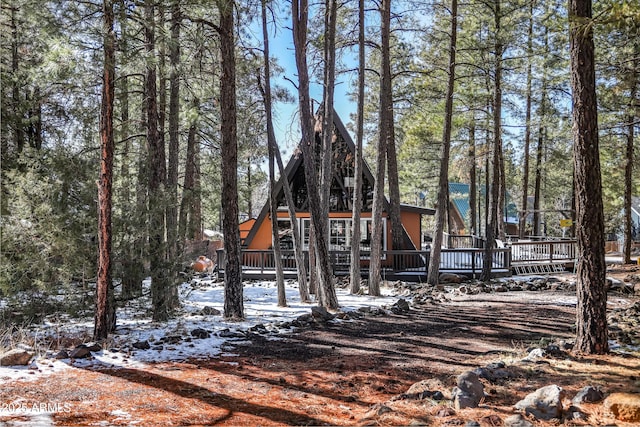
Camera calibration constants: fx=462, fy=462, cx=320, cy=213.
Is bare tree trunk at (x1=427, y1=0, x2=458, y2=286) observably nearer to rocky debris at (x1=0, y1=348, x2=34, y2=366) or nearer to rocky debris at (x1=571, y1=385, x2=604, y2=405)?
rocky debris at (x1=571, y1=385, x2=604, y2=405)

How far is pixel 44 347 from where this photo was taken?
242 inches

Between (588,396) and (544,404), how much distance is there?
519 mm

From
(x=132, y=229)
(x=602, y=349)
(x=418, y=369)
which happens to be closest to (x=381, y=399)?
(x=418, y=369)

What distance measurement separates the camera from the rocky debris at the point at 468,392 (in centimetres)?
399

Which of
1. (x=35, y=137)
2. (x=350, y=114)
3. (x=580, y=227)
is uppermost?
(x=350, y=114)

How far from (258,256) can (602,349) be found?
1326cm

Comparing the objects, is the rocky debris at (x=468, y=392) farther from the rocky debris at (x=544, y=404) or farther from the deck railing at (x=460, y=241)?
the deck railing at (x=460, y=241)

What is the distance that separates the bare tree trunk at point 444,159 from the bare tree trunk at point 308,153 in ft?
18.0

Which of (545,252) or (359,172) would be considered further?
(545,252)

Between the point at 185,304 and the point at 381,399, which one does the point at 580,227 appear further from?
the point at 185,304

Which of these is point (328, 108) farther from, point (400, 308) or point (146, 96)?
point (400, 308)

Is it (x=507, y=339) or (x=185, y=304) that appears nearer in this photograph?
(x=507, y=339)

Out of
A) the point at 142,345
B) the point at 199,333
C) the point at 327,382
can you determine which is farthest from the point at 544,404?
the point at 199,333

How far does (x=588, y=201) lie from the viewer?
18.5 ft
